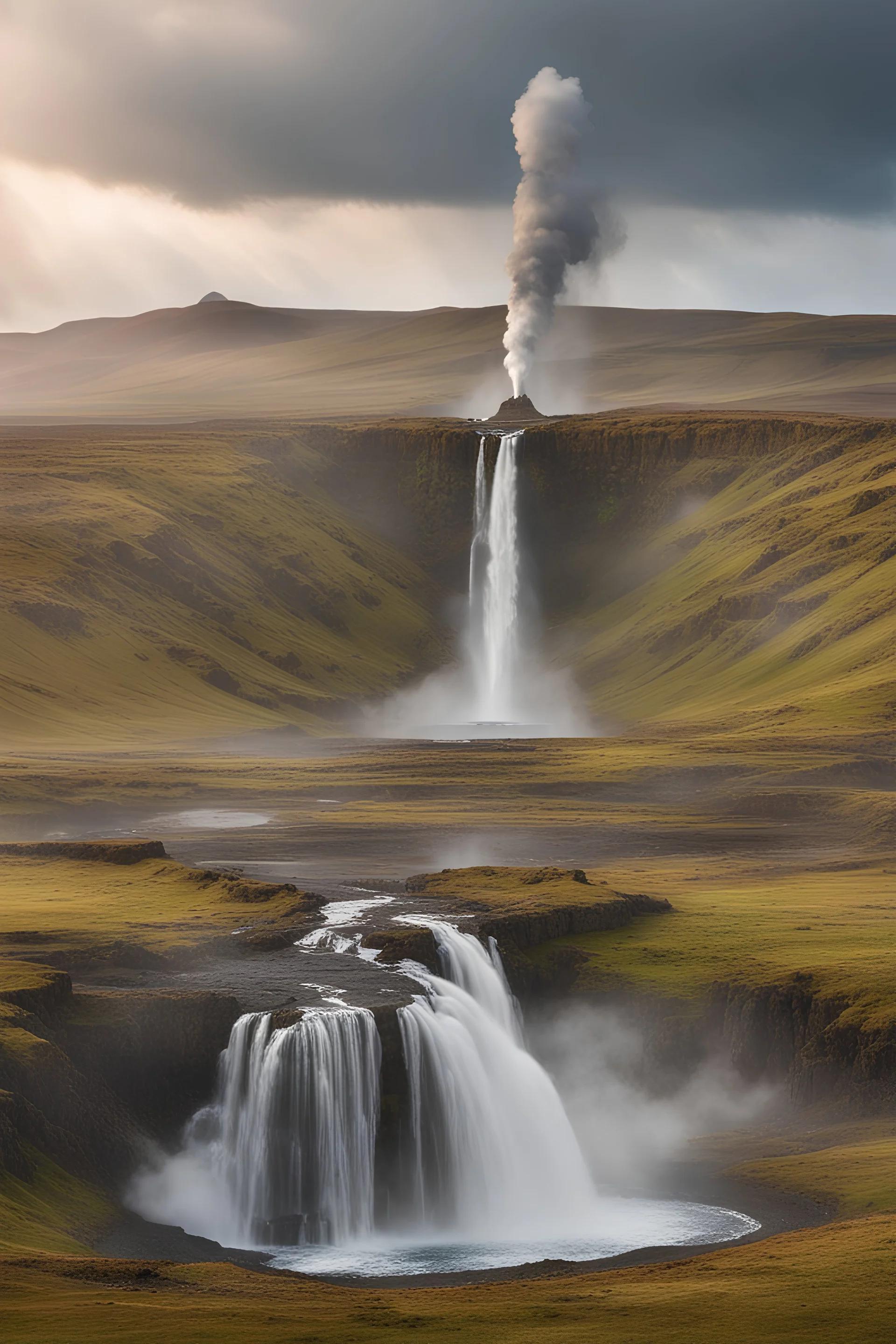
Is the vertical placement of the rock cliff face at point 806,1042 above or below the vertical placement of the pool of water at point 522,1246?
above

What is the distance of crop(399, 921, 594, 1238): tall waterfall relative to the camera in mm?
46188

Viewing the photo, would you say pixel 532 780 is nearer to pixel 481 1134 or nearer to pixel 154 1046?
pixel 481 1134

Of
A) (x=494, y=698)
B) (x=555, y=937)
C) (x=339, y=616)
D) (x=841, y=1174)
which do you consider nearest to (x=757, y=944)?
(x=555, y=937)

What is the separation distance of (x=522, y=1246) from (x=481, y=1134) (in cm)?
467

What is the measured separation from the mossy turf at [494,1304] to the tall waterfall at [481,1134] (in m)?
11.8

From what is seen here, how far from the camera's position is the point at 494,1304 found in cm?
3038

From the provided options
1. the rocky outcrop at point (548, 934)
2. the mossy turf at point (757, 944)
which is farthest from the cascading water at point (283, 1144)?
the mossy turf at point (757, 944)

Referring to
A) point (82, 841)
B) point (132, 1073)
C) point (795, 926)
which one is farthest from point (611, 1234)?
point (82, 841)

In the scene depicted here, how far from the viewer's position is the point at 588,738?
129375 millimetres

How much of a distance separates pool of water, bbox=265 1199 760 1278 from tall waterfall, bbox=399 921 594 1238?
1.18 metres

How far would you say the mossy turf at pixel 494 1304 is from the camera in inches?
1051

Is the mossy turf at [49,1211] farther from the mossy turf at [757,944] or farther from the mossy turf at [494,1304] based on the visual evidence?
the mossy turf at [757,944]

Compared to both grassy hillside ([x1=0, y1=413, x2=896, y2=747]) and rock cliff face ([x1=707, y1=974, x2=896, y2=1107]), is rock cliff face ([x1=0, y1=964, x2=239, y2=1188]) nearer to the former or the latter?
rock cliff face ([x1=707, y1=974, x2=896, y2=1107])

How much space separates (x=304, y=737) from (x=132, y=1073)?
90.4m
